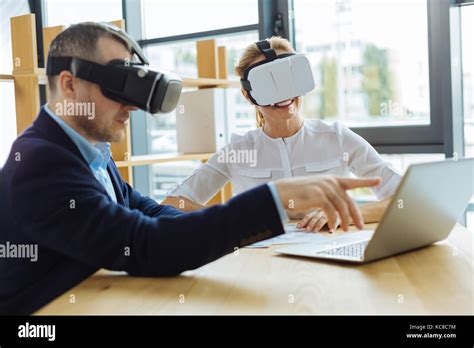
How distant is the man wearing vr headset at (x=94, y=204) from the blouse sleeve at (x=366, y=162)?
3.28ft

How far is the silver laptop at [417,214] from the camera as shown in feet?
3.73

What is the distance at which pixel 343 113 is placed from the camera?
304 cm

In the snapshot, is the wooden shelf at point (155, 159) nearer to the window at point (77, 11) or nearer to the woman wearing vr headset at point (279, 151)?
the woman wearing vr headset at point (279, 151)

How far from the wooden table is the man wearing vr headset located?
0.06 meters

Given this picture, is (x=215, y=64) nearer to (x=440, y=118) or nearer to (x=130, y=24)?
(x=130, y=24)

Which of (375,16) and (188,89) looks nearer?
(375,16)

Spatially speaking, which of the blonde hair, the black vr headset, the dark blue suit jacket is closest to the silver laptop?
the dark blue suit jacket

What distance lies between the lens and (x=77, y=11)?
3.93m
